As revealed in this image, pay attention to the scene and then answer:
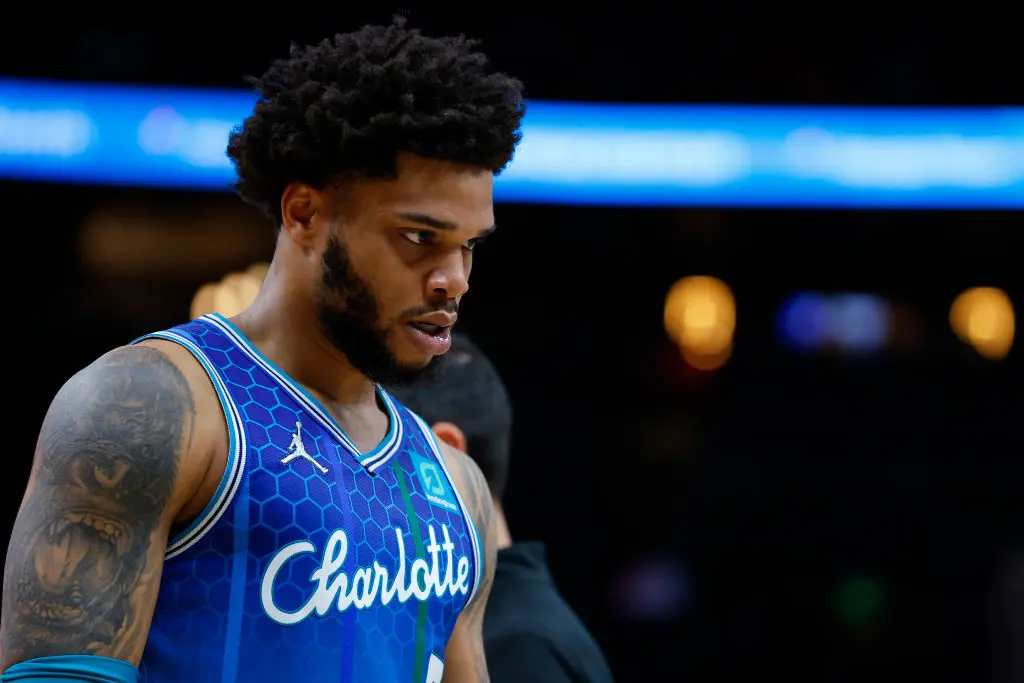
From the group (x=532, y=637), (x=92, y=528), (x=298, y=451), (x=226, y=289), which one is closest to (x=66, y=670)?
(x=92, y=528)

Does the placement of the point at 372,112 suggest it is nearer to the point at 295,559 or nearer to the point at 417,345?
the point at 417,345

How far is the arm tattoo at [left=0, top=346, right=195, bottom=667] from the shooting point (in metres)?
1.57

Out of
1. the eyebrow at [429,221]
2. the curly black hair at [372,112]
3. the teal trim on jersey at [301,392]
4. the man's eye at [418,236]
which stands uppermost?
the curly black hair at [372,112]

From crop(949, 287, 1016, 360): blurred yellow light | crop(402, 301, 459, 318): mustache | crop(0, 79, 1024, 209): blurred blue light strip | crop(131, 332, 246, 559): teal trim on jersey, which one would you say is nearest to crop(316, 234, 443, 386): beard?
crop(402, 301, 459, 318): mustache

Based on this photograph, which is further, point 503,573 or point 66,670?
point 503,573

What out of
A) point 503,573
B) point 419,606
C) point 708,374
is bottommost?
point 419,606

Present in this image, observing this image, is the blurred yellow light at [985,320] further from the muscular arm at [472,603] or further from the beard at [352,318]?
the beard at [352,318]

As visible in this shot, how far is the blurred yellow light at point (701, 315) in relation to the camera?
997 centimetres

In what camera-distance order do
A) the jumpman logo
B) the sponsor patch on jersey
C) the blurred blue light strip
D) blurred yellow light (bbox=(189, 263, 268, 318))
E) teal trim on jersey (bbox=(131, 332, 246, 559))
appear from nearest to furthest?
1. teal trim on jersey (bbox=(131, 332, 246, 559))
2. the jumpman logo
3. the sponsor patch on jersey
4. blurred yellow light (bbox=(189, 263, 268, 318))
5. the blurred blue light strip

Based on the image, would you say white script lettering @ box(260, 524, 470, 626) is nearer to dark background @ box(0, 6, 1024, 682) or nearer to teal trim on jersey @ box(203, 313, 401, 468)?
teal trim on jersey @ box(203, 313, 401, 468)

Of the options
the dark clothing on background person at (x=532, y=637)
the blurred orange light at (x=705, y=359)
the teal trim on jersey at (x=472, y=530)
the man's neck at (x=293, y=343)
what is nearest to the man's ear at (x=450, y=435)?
the dark clothing on background person at (x=532, y=637)

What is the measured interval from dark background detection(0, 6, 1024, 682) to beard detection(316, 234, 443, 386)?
622 centimetres

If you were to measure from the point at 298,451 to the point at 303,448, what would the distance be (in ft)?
0.05

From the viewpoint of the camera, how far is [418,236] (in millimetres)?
1932
